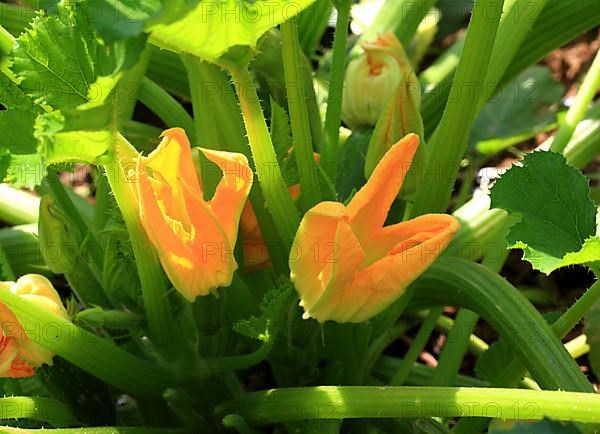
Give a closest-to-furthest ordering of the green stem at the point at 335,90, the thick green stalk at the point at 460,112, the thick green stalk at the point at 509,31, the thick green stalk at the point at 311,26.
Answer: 1. the thick green stalk at the point at 460,112
2. the green stem at the point at 335,90
3. the thick green stalk at the point at 509,31
4. the thick green stalk at the point at 311,26

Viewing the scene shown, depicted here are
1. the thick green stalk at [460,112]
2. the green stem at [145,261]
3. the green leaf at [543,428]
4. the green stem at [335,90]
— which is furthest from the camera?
the green stem at [335,90]

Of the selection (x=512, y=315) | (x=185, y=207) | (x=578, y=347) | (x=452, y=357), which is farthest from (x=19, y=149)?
(x=578, y=347)

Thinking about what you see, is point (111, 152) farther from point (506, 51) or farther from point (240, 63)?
point (506, 51)

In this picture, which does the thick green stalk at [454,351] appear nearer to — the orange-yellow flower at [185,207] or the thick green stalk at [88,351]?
the thick green stalk at [88,351]

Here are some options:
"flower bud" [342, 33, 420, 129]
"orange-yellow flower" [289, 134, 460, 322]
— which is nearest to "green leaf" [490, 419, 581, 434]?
"orange-yellow flower" [289, 134, 460, 322]

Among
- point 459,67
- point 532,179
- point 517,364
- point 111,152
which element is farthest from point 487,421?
point 111,152

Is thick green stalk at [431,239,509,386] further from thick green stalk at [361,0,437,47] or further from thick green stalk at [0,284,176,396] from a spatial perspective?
thick green stalk at [361,0,437,47]

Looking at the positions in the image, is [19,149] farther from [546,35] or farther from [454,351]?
[546,35]

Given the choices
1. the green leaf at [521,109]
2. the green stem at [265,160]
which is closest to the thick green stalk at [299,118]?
the green stem at [265,160]
